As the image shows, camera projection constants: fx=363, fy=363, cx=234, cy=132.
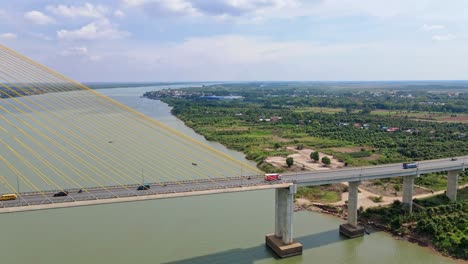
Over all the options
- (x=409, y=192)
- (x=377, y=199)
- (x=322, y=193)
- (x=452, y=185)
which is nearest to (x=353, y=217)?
(x=409, y=192)

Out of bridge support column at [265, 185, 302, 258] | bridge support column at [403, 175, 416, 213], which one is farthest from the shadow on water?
bridge support column at [403, 175, 416, 213]

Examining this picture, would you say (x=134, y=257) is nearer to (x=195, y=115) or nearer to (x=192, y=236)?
(x=192, y=236)

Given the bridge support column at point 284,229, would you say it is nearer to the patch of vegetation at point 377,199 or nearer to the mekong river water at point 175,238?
the mekong river water at point 175,238

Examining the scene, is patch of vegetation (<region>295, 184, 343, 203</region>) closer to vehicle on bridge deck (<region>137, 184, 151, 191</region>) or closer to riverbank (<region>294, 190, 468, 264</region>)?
riverbank (<region>294, 190, 468, 264</region>)

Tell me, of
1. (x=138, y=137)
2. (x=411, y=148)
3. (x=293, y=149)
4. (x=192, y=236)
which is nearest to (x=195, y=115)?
(x=138, y=137)

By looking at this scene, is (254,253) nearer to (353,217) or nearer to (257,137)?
(353,217)
